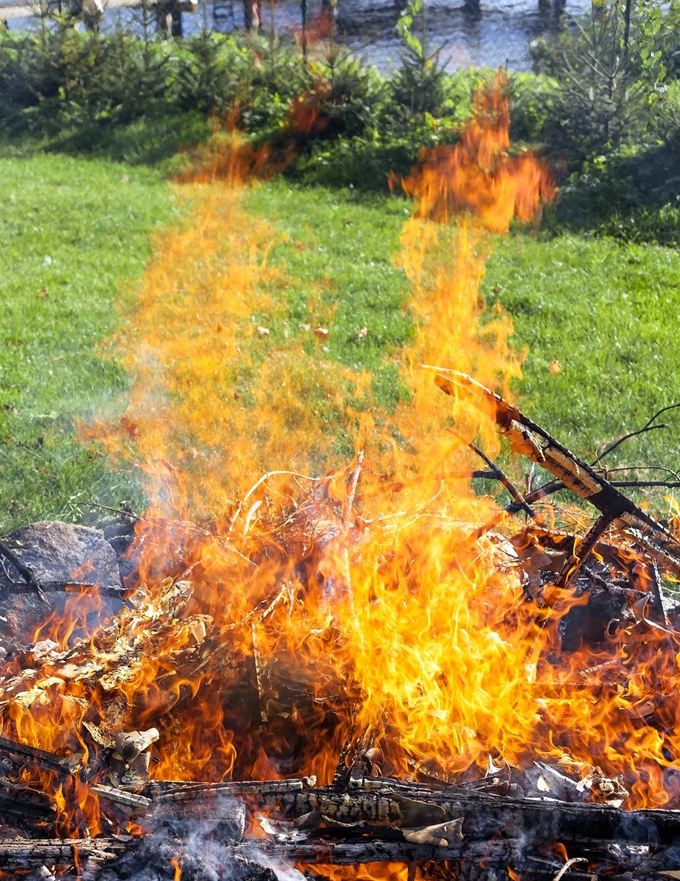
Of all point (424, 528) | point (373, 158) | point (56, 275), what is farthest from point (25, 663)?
point (373, 158)

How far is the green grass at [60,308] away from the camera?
5172 mm

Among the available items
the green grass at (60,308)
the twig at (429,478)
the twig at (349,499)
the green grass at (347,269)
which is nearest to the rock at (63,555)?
the green grass at (60,308)

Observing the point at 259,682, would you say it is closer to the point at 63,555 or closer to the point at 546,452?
the point at 546,452

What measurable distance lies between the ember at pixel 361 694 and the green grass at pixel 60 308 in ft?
3.89

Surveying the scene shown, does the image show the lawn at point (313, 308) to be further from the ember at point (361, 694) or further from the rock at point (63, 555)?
the ember at point (361, 694)

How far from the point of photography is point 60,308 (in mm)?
7664

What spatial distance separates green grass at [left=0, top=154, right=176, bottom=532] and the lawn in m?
0.02

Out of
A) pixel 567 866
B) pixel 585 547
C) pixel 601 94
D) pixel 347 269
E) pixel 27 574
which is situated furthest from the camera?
pixel 601 94

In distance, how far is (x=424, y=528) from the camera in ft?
12.1

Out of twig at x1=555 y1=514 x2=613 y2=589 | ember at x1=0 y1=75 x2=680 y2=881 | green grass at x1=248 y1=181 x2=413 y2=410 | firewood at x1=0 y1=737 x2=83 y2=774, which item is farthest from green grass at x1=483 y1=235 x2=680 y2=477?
firewood at x1=0 y1=737 x2=83 y2=774

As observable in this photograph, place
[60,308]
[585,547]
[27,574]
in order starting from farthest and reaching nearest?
[60,308]
[27,574]
[585,547]

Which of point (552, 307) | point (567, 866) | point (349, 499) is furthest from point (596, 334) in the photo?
point (567, 866)

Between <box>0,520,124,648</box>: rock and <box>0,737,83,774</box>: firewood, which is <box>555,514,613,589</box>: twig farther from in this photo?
<box>0,520,124,648</box>: rock

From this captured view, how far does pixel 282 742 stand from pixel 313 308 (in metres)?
5.27
